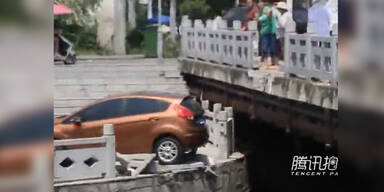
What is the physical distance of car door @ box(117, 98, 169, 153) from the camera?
4527 mm

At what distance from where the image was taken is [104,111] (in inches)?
173

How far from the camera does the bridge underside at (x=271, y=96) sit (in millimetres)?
4957

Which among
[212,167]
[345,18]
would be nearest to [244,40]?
[212,167]

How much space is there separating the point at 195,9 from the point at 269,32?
723 millimetres

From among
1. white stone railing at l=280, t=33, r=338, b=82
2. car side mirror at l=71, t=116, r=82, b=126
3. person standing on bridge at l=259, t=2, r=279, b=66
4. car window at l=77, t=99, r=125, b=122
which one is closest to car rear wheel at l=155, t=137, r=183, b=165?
car window at l=77, t=99, r=125, b=122

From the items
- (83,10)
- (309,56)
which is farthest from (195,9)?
(309,56)

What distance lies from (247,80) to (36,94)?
9.01 feet

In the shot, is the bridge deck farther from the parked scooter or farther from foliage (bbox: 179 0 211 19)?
the parked scooter

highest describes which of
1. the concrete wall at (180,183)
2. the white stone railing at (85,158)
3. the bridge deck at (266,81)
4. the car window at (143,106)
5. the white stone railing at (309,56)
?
the white stone railing at (309,56)

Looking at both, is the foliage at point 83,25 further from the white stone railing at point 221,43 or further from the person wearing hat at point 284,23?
the person wearing hat at point 284,23

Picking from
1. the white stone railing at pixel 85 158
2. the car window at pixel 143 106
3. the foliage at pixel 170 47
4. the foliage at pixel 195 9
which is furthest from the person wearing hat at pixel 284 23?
the white stone railing at pixel 85 158

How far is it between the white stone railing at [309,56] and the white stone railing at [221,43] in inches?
9.7

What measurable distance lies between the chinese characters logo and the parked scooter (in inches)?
53.0

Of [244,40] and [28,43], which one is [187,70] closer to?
[244,40]
